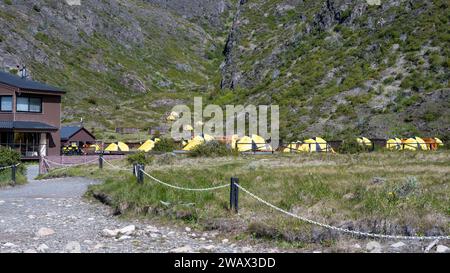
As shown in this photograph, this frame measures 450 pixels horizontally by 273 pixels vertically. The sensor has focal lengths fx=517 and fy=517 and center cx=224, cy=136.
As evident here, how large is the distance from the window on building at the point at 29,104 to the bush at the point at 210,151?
13.9 meters

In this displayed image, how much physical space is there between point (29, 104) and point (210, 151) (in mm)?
15062

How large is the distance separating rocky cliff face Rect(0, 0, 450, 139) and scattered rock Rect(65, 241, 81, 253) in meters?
37.3

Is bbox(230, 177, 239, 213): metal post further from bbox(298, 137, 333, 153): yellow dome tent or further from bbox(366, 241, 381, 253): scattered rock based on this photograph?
bbox(298, 137, 333, 153): yellow dome tent

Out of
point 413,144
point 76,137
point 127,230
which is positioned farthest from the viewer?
point 76,137

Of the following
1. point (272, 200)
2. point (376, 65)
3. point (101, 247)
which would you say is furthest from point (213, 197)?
point (376, 65)

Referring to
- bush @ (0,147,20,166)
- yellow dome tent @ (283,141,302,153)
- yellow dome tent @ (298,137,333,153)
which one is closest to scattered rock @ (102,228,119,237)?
bush @ (0,147,20,166)

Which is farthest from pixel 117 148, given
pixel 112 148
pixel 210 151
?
pixel 210 151

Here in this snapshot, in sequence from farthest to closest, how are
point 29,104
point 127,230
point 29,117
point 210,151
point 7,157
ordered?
point 29,104
point 29,117
point 210,151
point 7,157
point 127,230

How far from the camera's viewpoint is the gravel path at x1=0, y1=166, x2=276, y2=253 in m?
9.63

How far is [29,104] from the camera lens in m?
38.9

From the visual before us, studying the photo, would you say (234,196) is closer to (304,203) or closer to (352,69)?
(304,203)

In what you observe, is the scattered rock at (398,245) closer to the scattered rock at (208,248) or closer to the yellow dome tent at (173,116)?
the scattered rock at (208,248)

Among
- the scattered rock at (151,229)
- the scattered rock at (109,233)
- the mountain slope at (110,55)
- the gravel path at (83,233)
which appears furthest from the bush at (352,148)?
the mountain slope at (110,55)

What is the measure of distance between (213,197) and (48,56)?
3265 inches
